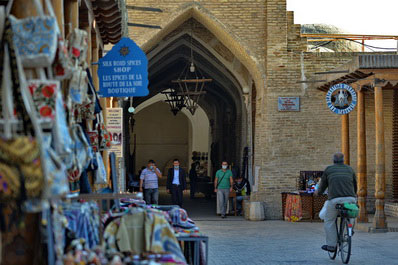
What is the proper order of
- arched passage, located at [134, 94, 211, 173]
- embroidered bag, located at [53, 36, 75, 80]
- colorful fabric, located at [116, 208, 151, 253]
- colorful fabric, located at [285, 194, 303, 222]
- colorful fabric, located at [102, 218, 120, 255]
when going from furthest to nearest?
arched passage, located at [134, 94, 211, 173] < colorful fabric, located at [285, 194, 303, 222] < colorful fabric, located at [116, 208, 151, 253] < colorful fabric, located at [102, 218, 120, 255] < embroidered bag, located at [53, 36, 75, 80]

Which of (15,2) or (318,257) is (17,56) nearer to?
(15,2)

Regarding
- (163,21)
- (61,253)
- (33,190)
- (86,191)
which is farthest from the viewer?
(163,21)

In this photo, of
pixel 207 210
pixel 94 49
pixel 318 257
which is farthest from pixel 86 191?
A: pixel 207 210

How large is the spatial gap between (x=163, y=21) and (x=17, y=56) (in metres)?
14.4

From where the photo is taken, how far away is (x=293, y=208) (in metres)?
17.4

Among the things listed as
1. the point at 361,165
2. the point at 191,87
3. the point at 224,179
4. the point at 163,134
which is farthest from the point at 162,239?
the point at 163,134

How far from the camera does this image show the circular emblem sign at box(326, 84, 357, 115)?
14758mm

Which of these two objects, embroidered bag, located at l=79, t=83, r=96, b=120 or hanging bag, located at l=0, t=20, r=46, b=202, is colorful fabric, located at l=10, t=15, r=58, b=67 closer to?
hanging bag, located at l=0, t=20, r=46, b=202

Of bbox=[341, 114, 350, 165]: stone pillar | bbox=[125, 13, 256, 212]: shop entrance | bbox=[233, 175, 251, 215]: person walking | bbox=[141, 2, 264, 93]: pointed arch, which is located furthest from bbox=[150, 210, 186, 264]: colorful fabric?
bbox=[233, 175, 251, 215]: person walking

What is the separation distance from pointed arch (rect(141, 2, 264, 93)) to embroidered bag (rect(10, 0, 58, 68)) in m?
14.1

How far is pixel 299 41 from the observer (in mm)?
18594

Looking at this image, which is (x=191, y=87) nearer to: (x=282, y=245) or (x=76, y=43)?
(x=282, y=245)

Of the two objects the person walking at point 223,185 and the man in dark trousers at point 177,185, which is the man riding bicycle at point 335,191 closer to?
the person walking at point 223,185

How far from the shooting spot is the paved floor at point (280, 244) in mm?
10047
